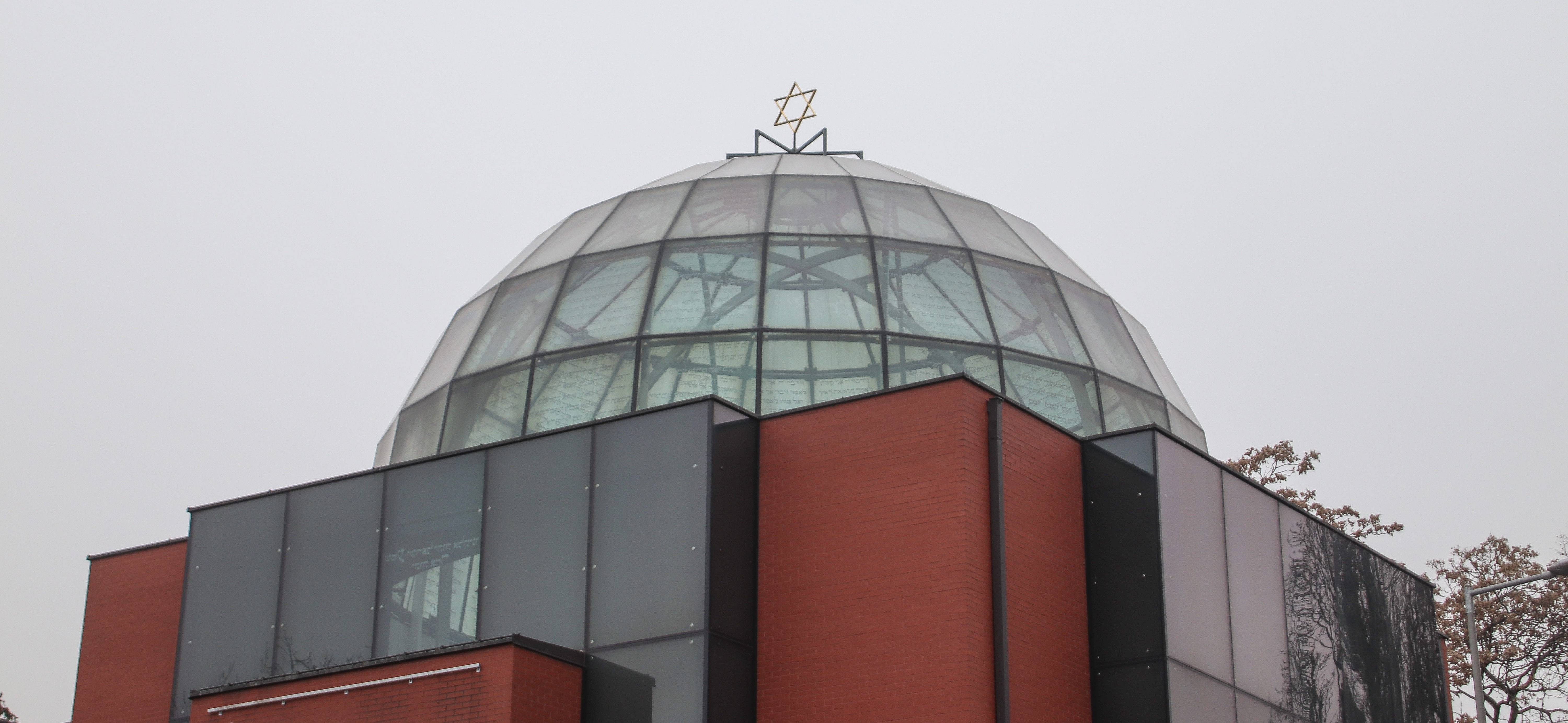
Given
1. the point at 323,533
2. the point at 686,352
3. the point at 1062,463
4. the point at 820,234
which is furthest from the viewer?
the point at 820,234

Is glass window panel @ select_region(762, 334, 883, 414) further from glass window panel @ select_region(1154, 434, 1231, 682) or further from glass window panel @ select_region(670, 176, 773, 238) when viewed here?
glass window panel @ select_region(1154, 434, 1231, 682)

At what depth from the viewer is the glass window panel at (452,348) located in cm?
2206

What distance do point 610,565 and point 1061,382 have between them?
7295mm

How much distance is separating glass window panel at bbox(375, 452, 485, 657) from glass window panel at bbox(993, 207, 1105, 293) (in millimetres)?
10016

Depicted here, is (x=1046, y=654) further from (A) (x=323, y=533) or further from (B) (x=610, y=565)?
(A) (x=323, y=533)

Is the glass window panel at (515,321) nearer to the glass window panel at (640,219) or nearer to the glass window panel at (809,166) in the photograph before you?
the glass window panel at (640,219)

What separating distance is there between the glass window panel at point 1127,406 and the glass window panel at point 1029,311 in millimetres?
527

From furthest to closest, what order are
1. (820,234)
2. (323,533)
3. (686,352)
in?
(820,234)
(686,352)
(323,533)

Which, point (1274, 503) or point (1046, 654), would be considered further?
point (1274, 503)

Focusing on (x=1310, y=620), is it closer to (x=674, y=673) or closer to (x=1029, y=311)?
(x=1029, y=311)

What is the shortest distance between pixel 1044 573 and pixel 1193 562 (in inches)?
69.5

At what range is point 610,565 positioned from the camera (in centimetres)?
1545

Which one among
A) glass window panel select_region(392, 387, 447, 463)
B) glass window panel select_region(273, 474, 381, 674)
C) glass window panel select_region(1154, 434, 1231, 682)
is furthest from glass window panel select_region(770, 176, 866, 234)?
glass window panel select_region(273, 474, 381, 674)

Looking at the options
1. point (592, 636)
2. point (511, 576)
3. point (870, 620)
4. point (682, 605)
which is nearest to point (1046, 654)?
point (870, 620)
